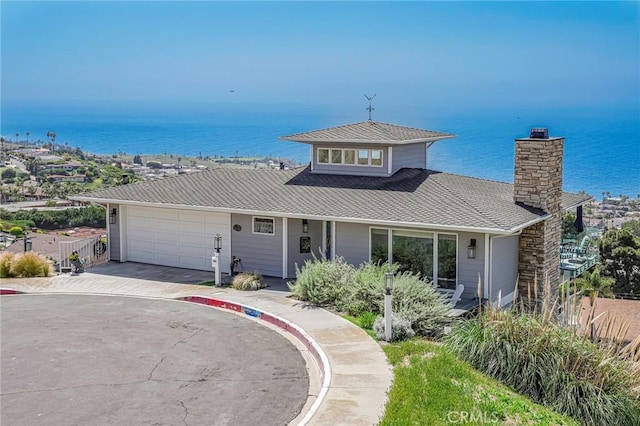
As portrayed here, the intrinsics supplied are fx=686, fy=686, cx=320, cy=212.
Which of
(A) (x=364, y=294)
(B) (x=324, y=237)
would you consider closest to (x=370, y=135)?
(B) (x=324, y=237)

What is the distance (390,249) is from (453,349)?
5.96 m

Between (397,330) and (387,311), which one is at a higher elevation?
(387,311)

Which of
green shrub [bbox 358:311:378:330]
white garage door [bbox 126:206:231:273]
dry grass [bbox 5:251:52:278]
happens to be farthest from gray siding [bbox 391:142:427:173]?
dry grass [bbox 5:251:52:278]

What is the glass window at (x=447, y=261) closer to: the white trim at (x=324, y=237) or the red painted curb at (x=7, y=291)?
the white trim at (x=324, y=237)

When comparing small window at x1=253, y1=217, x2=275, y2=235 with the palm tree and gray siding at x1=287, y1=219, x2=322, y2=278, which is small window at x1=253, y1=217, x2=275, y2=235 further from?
the palm tree

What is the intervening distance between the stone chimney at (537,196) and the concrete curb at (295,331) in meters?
7.39

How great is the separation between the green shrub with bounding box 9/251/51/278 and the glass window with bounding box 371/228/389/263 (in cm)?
986

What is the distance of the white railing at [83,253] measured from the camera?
2097cm

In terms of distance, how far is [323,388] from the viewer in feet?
35.0

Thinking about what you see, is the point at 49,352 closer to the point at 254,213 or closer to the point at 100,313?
the point at 100,313

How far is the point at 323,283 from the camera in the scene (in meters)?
16.4

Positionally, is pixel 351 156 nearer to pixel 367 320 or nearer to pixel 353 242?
pixel 353 242

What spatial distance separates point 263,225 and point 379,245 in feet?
12.2

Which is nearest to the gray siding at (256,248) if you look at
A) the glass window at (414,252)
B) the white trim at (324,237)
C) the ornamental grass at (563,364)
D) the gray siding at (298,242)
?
the gray siding at (298,242)
